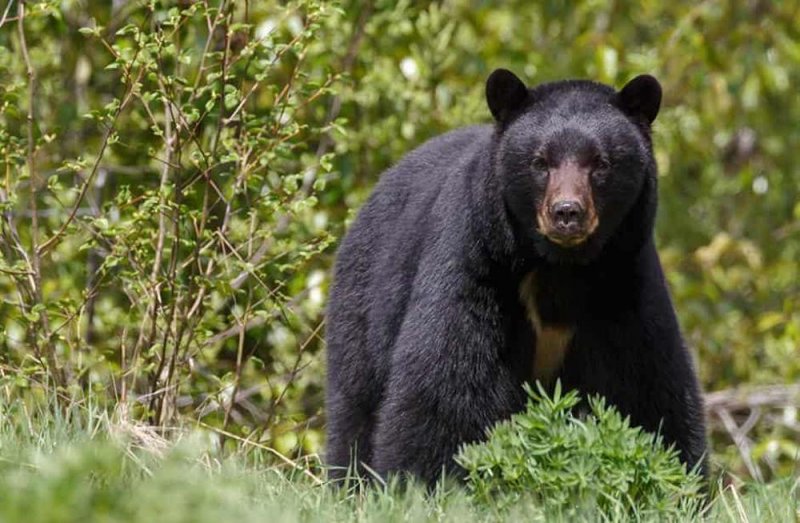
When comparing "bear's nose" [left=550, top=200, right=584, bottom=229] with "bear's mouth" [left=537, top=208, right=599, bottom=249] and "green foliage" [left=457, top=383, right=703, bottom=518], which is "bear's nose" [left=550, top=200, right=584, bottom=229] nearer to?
"bear's mouth" [left=537, top=208, right=599, bottom=249]

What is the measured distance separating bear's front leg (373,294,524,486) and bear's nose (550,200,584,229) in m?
0.47

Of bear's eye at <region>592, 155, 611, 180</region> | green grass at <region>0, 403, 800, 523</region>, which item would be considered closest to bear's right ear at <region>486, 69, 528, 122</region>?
bear's eye at <region>592, 155, 611, 180</region>

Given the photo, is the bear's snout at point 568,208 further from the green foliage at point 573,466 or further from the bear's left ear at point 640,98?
the green foliage at point 573,466

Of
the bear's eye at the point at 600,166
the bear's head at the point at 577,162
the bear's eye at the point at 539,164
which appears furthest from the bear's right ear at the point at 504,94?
the bear's eye at the point at 600,166

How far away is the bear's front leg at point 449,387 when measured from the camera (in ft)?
18.7

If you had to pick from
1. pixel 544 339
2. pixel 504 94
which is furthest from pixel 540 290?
pixel 504 94

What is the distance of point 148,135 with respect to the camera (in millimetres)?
8289

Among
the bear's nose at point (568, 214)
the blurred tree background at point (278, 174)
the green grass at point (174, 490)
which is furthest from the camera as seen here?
the blurred tree background at point (278, 174)

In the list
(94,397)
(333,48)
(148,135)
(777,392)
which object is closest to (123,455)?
(94,397)

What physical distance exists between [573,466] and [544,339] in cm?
128

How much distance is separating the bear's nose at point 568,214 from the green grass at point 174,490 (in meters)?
0.97

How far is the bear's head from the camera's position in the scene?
18.7 feet

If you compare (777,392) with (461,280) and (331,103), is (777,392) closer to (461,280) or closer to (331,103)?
(331,103)

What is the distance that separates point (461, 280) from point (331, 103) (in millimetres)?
3649
